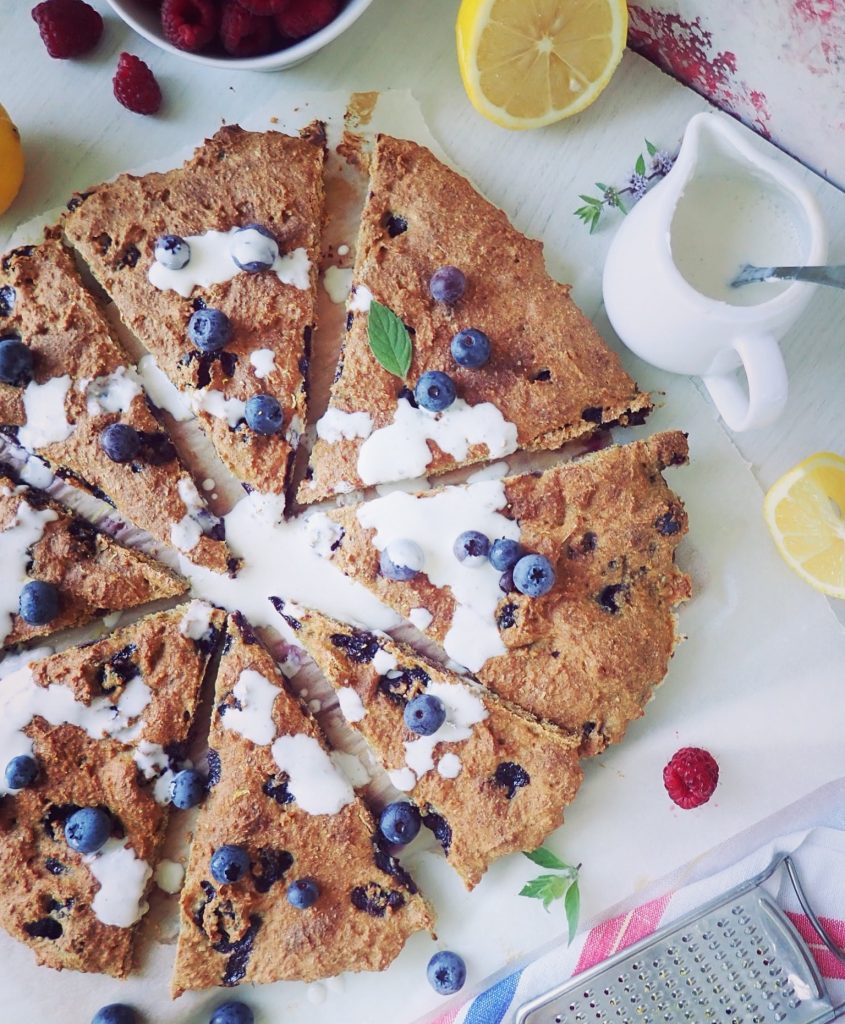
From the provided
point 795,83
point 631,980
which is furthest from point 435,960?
point 795,83

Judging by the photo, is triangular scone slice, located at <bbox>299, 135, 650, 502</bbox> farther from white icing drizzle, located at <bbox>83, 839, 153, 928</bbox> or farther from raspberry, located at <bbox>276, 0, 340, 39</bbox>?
white icing drizzle, located at <bbox>83, 839, 153, 928</bbox>

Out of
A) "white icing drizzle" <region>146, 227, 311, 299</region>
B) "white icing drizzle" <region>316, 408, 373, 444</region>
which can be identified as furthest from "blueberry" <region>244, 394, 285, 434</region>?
"white icing drizzle" <region>146, 227, 311, 299</region>

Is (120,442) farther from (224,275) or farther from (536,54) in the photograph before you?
(536,54)

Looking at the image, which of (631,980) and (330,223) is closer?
(631,980)

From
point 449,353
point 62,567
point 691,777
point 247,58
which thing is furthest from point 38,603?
point 691,777

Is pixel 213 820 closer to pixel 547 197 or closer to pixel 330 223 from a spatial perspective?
pixel 330 223

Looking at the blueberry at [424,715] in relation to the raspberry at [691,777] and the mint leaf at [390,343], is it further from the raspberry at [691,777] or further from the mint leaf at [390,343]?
the mint leaf at [390,343]

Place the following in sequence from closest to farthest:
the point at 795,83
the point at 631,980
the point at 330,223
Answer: the point at 795,83 < the point at 631,980 < the point at 330,223
